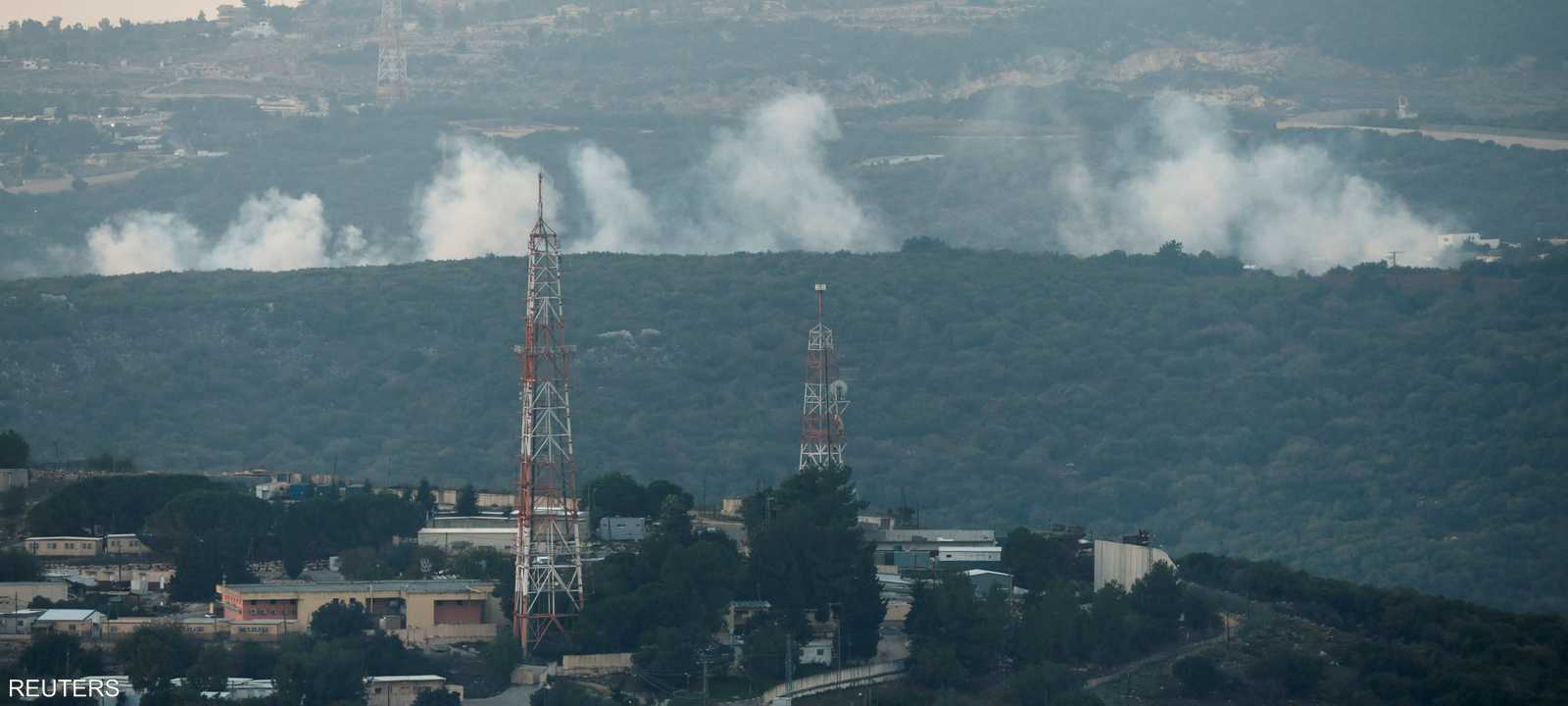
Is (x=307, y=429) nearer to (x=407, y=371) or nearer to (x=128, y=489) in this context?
(x=407, y=371)

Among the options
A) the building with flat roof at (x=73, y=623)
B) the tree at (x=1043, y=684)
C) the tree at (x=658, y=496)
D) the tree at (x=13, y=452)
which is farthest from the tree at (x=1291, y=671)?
the tree at (x=13, y=452)

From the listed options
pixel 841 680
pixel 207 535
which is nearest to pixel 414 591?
pixel 207 535

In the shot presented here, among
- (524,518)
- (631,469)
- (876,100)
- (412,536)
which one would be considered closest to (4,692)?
(524,518)

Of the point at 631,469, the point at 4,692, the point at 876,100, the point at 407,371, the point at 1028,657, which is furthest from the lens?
the point at 876,100

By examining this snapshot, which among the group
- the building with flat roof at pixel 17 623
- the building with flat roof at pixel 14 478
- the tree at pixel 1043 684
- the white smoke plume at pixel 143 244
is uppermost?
the white smoke plume at pixel 143 244

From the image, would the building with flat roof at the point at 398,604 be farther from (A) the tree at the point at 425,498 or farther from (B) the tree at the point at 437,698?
(A) the tree at the point at 425,498

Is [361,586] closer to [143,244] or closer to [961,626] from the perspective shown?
[961,626]
